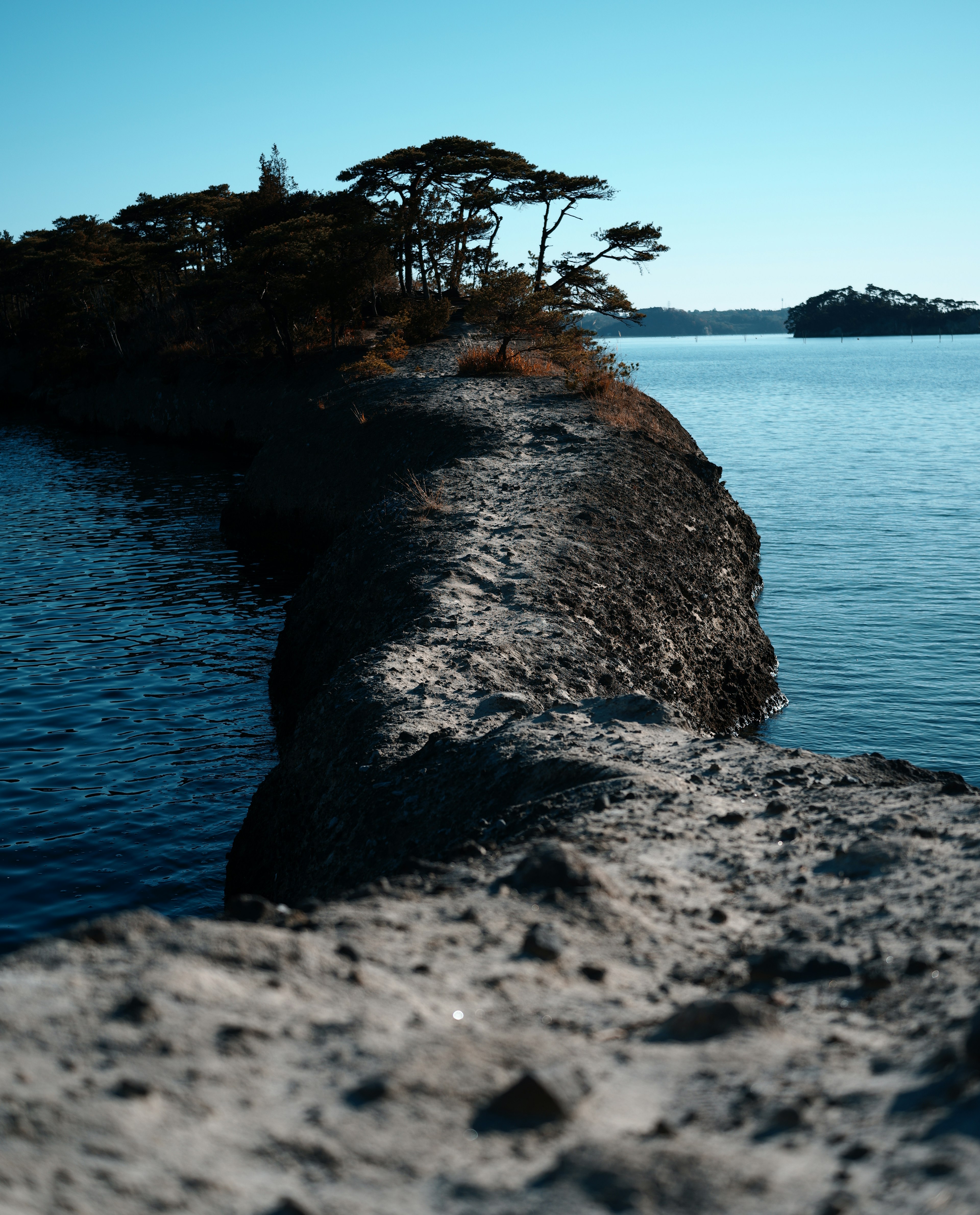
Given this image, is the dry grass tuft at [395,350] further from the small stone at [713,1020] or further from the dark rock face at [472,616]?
the small stone at [713,1020]

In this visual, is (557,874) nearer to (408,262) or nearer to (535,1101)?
(535,1101)

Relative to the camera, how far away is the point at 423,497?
65.9 feet

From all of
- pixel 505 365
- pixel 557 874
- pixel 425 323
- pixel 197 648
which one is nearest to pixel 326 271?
pixel 425 323

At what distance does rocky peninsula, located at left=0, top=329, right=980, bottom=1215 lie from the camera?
3.94 metres

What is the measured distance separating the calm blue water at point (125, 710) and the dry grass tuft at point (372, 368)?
8007 mm

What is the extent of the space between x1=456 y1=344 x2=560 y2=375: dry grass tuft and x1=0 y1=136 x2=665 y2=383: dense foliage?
0.75 m

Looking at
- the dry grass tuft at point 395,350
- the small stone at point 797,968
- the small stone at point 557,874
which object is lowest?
the small stone at point 797,968

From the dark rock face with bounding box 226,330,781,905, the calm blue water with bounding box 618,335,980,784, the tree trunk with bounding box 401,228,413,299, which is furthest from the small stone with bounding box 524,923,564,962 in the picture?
the tree trunk with bounding box 401,228,413,299

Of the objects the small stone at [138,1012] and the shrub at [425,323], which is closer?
the small stone at [138,1012]

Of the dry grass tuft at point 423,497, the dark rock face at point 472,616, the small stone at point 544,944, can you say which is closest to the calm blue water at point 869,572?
the dark rock face at point 472,616

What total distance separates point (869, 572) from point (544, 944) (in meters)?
26.6

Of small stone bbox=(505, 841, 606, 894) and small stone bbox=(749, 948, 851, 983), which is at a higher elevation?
small stone bbox=(505, 841, 606, 894)

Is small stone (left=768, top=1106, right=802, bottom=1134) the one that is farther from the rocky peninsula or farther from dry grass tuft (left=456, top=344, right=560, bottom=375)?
dry grass tuft (left=456, top=344, right=560, bottom=375)

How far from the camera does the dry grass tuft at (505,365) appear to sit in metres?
32.9
